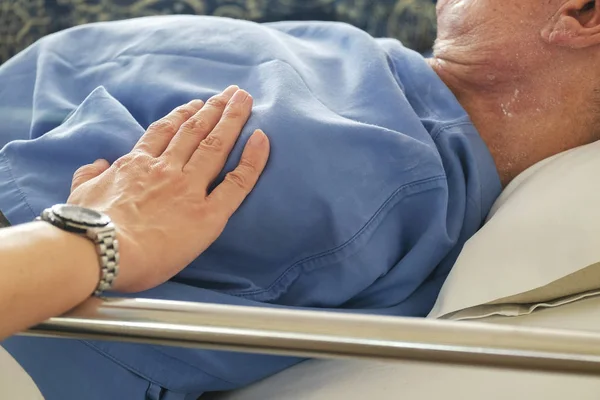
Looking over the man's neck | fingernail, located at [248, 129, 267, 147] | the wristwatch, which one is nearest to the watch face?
the wristwatch

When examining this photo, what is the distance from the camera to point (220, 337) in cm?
56

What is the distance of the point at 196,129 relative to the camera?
0.88m

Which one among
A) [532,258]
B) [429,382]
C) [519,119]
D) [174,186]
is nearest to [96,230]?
[174,186]

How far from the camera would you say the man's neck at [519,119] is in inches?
41.6

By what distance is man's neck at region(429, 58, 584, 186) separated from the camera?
3.46ft

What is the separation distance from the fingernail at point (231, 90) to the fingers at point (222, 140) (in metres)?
0.01

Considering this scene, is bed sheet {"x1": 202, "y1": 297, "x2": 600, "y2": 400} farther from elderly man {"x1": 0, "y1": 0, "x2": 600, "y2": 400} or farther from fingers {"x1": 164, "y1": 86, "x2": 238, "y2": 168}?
fingers {"x1": 164, "y1": 86, "x2": 238, "y2": 168}

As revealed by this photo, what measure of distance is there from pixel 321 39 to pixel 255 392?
0.64 m

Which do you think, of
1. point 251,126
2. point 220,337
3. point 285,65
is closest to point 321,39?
point 285,65

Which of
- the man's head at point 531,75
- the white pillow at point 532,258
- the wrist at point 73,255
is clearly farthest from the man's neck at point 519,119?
the wrist at point 73,255

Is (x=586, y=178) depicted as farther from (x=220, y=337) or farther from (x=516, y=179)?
(x=220, y=337)

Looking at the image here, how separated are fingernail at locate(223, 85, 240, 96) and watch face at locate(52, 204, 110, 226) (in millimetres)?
324

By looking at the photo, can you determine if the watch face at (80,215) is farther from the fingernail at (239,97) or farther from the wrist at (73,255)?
the fingernail at (239,97)

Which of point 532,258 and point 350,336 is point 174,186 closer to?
point 350,336
